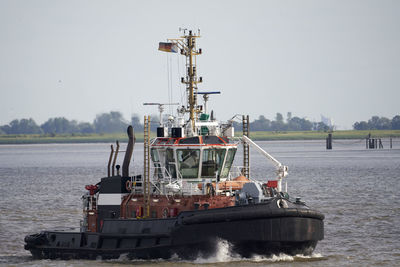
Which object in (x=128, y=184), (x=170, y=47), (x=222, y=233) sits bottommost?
(x=222, y=233)

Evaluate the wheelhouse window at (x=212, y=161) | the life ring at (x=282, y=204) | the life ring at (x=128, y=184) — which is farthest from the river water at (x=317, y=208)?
the wheelhouse window at (x=212, y=161)

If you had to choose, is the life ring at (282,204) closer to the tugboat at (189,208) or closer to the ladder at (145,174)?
the tugboat at (189,208)

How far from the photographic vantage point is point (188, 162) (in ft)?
87.1

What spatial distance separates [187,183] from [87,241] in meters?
4.46

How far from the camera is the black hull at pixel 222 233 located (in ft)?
77.6

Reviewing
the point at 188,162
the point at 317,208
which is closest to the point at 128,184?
the point at 188,162

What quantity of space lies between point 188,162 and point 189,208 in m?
1.87

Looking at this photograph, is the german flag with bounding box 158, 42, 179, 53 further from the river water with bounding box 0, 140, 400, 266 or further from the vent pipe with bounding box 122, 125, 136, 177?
the river water with bounding box 0, 140, 400, 266

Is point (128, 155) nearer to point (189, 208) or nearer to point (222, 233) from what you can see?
point (189, 208)

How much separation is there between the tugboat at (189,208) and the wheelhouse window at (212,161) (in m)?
0.04

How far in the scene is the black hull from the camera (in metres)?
23.7

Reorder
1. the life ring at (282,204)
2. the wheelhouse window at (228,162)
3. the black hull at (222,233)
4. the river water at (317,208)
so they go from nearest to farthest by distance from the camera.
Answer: the black hull at (222,233) < the life ring at (282,204) < the river water at (317,208) < the wheelhouse window at (228,162)

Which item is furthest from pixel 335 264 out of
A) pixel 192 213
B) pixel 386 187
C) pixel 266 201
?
pixel 386 187

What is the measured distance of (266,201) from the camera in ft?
78.9
